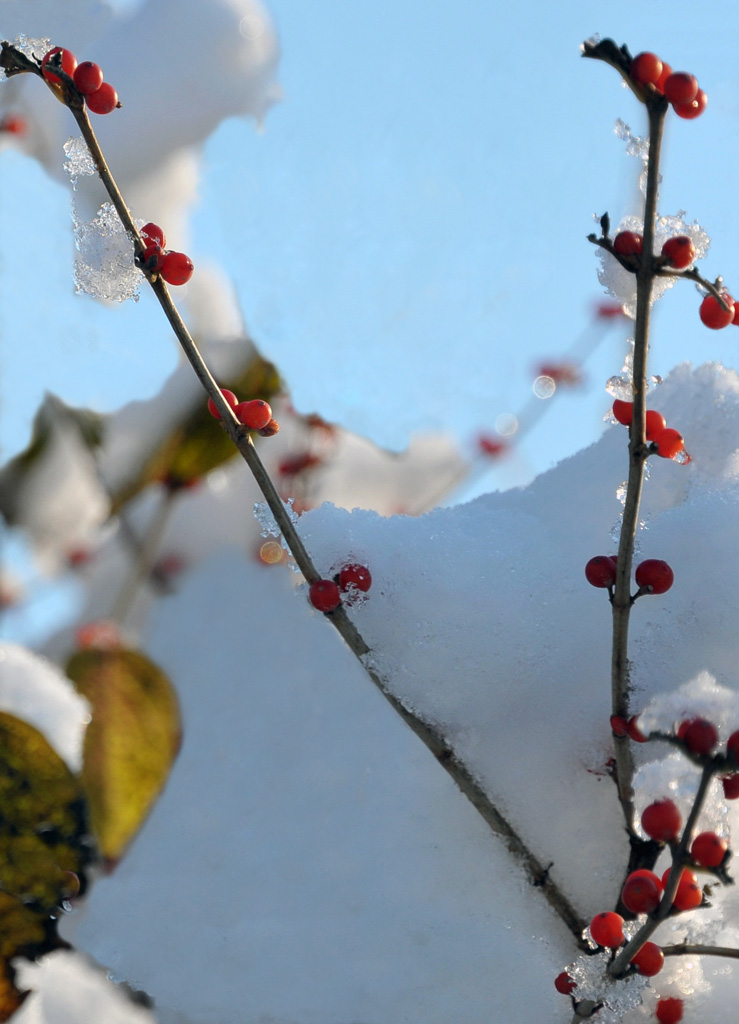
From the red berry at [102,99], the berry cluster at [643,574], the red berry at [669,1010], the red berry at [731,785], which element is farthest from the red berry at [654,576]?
the red berry at [102,99]

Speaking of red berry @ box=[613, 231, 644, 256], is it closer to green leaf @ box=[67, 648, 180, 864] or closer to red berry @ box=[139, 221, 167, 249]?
red berry @ box=[139, 221, 167, 249]

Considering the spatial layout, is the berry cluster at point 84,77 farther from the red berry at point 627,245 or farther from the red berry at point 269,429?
the red berry at point 627,245

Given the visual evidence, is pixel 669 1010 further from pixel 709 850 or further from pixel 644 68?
pixel 644 68

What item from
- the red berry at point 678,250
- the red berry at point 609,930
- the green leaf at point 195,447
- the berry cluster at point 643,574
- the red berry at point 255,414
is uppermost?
the green leaf at point 195,447

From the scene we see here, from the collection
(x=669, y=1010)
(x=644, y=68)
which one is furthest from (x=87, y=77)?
(x=669, y=1010)

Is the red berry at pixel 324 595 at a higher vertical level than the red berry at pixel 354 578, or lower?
lower

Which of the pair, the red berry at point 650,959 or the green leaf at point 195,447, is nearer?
the red berry at point 650,959

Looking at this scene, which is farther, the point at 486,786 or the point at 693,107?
the point at 486,786

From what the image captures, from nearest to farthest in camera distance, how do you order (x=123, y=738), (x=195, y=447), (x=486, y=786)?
(x=486, y=786)
(x=123, y=738)
(x=195, y=447)
